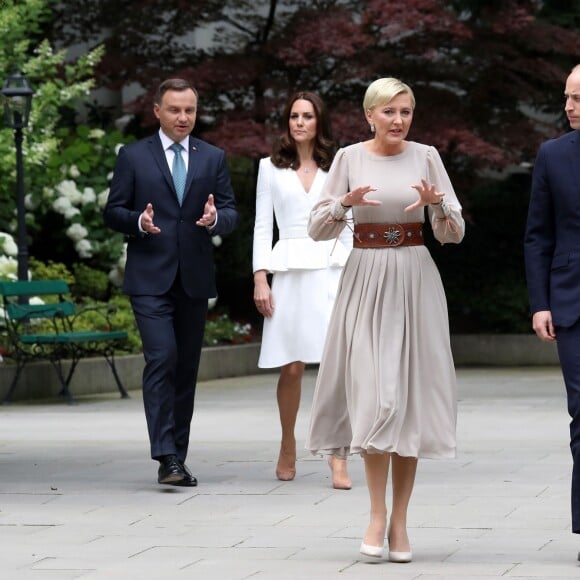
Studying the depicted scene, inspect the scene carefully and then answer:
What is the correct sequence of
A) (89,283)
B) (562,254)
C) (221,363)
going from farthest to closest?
1. (89,283)
2. (221,363)
3. (562,254)

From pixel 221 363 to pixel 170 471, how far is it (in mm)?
8448

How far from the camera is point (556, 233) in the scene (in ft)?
22.7

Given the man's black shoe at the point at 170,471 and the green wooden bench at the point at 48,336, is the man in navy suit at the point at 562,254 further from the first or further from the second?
the green wooden bench at the point at 48,336

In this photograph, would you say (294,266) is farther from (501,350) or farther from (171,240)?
(501,350)

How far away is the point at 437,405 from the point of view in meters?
6.89

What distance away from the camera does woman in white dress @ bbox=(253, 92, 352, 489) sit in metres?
9.27

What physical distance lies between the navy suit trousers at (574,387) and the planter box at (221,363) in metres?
8.66

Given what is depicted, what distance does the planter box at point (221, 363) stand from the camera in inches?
587

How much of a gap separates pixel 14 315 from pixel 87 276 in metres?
3.86

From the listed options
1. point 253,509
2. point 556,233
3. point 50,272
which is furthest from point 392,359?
point 50,272

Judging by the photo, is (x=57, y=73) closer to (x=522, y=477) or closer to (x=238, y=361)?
(x=238, y=361)

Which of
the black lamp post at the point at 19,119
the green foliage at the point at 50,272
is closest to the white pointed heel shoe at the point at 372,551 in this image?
the black lamp post at the point at 19,119

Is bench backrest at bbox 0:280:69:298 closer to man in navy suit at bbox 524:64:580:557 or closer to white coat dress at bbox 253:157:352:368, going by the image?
white coat dress at bbox 253:157:352:368

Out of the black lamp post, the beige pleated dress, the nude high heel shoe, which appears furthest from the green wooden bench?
the beige pleated dress
